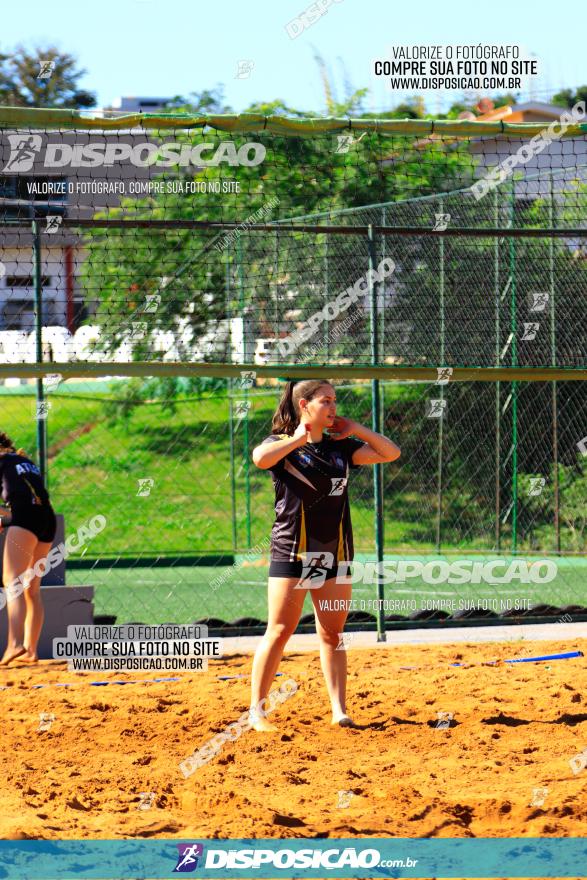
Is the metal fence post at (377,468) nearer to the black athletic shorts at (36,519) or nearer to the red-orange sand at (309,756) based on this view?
the red-orange sand at (309,756)

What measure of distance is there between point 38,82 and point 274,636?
27479 millimetres

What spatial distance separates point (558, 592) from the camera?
12641 mm

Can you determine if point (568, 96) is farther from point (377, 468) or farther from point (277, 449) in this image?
point (277, 449)

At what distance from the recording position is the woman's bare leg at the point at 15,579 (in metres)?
8.41

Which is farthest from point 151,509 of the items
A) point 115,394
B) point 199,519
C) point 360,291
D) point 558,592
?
point 558,592

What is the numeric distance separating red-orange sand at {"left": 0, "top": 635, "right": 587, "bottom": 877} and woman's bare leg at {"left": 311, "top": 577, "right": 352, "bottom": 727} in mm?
171

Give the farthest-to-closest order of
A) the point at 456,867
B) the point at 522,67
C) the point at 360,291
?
the point at 360,291, the point at 522,67, the point at 456,867

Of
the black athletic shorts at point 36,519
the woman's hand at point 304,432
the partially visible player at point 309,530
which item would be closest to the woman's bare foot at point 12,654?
the black athletic shorts at point 36,519

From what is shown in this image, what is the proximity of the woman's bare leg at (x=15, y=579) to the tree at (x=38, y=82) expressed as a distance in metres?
24.1

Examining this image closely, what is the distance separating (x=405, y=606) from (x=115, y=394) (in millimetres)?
10604

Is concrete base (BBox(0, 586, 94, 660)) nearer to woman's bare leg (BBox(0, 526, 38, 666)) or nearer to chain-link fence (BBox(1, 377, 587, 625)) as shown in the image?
woman's bare leg (BBox(0, 526, 38, 666))

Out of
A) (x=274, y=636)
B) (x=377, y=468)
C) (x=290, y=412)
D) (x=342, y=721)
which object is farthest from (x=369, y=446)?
(x=377, y=468)

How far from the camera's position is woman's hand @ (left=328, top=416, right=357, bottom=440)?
6.00 meters

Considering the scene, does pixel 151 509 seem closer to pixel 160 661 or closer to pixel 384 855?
pixel 160 661
